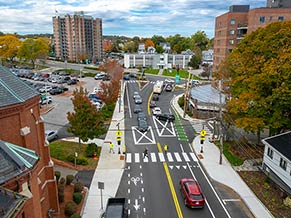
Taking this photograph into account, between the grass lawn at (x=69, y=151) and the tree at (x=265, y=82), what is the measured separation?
54.0 ft

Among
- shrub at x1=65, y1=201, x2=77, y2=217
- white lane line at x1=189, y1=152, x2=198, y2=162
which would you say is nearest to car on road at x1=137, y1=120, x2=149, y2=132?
white lane line at x1=189, y1=152, x2=198, y2=162

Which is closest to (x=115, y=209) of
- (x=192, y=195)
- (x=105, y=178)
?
(x=192, y=195)

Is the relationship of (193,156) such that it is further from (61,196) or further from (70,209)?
(70,209)

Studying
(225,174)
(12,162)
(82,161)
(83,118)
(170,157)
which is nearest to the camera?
(12,162)

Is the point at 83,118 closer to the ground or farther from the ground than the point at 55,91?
farther from the ground

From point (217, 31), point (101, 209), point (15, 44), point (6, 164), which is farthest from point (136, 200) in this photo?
point (15, 44)

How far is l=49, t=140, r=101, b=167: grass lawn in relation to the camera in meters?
27.5

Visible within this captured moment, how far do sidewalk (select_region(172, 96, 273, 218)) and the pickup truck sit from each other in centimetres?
1001

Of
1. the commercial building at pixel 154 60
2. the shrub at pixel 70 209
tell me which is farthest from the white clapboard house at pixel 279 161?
the commercial building at pixel 154 60

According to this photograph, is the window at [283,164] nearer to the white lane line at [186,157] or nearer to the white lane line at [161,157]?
the white lane line at [186,157]

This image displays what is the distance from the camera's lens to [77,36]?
121 metres

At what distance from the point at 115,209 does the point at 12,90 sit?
10.2m

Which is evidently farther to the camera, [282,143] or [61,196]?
[282,143]

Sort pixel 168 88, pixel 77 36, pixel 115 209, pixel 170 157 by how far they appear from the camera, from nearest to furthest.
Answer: pixel 115 209 → pixel 170 157 → pixel 168 88 → pixel 77 36
